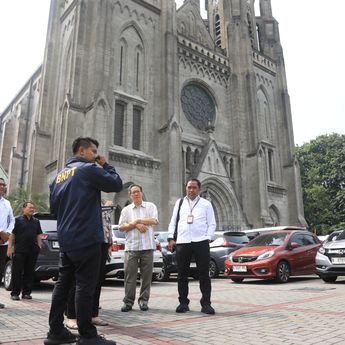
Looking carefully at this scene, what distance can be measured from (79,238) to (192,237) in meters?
2.63

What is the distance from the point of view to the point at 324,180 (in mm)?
39281

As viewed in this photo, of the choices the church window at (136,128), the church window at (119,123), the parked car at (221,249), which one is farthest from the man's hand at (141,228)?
the church window at (136,128)

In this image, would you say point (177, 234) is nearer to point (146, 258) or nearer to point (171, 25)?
point (146, 258)

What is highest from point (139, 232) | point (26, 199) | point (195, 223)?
point (26, 199)

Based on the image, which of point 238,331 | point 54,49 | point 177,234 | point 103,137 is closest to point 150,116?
point 103,137

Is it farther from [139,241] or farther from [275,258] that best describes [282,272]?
[139,241]

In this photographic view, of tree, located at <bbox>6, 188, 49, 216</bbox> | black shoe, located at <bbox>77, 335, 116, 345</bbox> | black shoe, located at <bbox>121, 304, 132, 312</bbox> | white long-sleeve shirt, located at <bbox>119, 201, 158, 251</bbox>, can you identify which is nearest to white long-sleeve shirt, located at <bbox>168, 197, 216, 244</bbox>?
white long-sleeve shirt, located at <bbox>119, 201, 158, 251</bbox>

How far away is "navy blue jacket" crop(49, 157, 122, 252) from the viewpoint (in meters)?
3.26

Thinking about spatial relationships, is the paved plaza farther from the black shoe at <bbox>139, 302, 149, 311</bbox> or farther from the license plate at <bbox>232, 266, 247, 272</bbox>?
the license plate at <bbox>232, 266, 247, 272</bbox>

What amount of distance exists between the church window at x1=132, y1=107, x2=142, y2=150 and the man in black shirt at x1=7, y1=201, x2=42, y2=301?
1676 cm

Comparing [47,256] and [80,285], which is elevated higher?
[47,256]

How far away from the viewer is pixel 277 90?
1391 inches

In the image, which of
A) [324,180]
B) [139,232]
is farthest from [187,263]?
[324,180]

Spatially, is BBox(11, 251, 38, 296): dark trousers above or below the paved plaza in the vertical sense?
above
